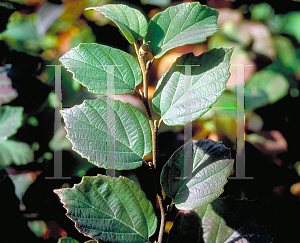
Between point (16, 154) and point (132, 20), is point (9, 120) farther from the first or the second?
point (132, 20)

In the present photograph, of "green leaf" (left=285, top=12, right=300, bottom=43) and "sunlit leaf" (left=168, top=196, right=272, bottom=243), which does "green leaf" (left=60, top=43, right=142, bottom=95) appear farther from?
"green leaf" (left=285, top=12, right=300, bottom=43)

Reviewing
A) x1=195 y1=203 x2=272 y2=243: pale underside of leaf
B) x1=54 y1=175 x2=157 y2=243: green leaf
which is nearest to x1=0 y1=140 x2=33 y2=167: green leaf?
x1=54 y1=175 x2=157 y2=243: green leaf

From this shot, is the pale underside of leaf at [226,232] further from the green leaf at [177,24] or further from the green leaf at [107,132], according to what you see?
the green leaf at [177,24]

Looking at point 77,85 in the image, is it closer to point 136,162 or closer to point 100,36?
point 100,36

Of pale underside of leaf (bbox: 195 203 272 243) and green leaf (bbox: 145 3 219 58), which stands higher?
green leaf (bbox: 145 3 219 58)

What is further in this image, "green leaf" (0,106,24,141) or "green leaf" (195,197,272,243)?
"green leaf" (0,106,24,141)

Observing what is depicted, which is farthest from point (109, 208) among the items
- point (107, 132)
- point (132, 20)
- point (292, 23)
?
point (292, 23)

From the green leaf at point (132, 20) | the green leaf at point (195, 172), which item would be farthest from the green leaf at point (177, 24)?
the green leaf at point (195, 172)

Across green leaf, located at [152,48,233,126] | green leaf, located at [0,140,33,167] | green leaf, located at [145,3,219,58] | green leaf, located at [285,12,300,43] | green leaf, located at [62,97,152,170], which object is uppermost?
green leaf, located at [285,12,300,43]
